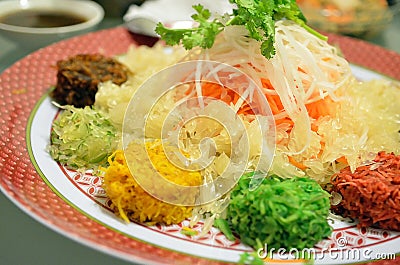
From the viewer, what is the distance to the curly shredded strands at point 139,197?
8.14ft

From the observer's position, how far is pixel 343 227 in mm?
2617

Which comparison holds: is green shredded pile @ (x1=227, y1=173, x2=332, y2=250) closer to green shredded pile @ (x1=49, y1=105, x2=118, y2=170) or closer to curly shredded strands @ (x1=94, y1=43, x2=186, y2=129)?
green shredded pile @ (x1=49, y1=105, x2=118, y2=170)

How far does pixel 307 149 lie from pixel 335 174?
0.66 ft

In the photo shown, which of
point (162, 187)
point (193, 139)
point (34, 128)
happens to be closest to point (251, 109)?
point (193, 139)

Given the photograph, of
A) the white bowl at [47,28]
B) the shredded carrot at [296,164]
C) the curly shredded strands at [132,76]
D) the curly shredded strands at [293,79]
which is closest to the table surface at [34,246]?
the curly shredded strands at [132,76]

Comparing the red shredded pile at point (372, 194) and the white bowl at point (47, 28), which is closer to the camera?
the red shredded pile at point (372, 194)

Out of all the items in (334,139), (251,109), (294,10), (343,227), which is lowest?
(343,227)

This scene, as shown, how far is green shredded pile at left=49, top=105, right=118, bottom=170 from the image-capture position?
296 centimetres

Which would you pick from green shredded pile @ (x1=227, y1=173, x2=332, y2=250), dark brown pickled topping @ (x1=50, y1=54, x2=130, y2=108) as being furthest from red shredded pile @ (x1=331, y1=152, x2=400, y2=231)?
dark brown pickled topping @ (x1=50, y1=54, x2=130, y2=108)

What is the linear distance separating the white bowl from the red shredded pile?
268 cm

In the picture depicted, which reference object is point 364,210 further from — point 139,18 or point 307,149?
point 139,18

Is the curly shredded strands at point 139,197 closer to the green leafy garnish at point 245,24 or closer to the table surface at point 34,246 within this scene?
the table surface at point 34,246

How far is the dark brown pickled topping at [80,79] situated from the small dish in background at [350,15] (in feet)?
7.14

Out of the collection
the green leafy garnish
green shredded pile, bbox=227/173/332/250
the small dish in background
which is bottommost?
the small dish in background
